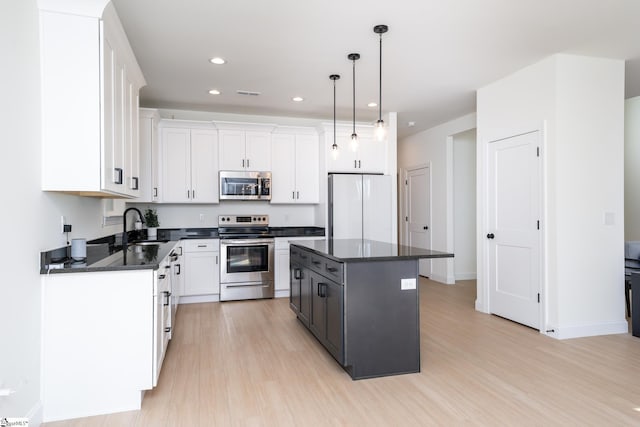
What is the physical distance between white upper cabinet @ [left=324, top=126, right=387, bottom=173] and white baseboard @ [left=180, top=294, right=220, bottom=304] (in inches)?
93.3

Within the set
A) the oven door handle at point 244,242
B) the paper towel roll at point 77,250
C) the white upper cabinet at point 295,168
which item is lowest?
the oven door handle at point 244,242

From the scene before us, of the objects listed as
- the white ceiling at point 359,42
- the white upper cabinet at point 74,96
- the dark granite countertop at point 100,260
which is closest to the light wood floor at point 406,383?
the dark granite countertop at point 100,260

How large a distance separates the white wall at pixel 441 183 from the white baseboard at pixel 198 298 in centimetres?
373

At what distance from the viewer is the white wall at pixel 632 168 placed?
5484 mm

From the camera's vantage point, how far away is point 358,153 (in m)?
5.75

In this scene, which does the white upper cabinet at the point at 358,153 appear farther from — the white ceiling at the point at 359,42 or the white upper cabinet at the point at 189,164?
the white upper cabinet at the point at 189,164

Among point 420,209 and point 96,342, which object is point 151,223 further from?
point 420,209

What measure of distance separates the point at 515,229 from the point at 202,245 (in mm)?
3823

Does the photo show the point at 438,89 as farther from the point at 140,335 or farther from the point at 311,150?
the point at 140,335

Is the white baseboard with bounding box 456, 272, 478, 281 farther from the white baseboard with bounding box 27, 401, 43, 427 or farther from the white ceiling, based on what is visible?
the white baseboard with bounding box 27, 401, 43, 427

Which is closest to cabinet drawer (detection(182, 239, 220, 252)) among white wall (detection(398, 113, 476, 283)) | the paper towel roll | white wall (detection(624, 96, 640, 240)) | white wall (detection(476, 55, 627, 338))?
the paper towel roll

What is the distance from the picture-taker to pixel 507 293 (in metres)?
4.37

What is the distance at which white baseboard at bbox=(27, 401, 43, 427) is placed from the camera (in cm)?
211

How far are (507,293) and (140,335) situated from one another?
376 centimetres
